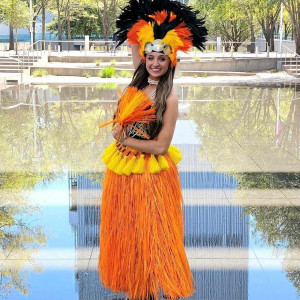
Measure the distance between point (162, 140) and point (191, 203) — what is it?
3453 millimetres

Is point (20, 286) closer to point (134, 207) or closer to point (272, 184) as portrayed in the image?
point (134, 207)

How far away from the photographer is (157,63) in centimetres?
409

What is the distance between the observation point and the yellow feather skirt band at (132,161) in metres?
4.08

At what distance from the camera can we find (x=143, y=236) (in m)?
4.01

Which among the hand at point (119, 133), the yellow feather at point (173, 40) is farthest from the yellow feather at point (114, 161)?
the yellow feather at point (173, 40)

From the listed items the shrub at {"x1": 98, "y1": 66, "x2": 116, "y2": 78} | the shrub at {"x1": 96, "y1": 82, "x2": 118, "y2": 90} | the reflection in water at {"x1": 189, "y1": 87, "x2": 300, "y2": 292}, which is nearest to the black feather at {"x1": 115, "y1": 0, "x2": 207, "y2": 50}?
the reflection in water at {"x1": 189, "y1": 87, "x2": 300, "y2": 292}

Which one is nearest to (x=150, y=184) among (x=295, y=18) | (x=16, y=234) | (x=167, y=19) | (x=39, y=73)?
(x=167, y=19)

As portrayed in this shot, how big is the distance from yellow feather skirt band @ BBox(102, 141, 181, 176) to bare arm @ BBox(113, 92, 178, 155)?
0.19 feet

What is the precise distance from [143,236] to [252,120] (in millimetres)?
10937

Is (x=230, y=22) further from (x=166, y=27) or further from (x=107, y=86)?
(x=166, y=27)

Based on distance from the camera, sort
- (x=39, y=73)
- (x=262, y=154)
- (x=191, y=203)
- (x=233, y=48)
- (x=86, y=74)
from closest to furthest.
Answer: (x=191, y=203), (x=262, y=154), (x=86, y=74), (x=39, y=73), (x=233, y=48)

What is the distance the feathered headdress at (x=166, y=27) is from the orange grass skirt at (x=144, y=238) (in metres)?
0.70

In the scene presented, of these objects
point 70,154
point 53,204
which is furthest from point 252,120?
point 53,204

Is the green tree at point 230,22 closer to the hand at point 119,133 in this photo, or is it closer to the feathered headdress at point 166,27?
the feathered headdress at point 166,27
